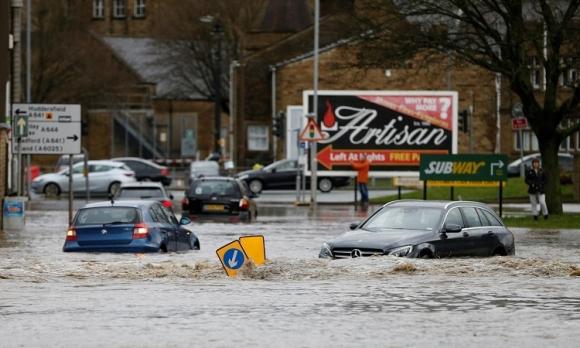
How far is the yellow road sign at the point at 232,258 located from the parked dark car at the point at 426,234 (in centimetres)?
185

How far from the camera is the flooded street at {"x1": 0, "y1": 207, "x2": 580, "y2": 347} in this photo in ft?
47.7

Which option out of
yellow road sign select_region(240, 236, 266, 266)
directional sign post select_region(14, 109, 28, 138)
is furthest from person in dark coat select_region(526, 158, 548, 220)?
yellow road sign select_region(240, 236, 266, 266)

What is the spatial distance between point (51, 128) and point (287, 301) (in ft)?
70.5

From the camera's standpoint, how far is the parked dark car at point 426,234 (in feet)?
75.7

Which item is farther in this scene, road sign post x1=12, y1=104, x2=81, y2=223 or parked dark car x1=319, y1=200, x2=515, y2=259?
road sign post x1=12, y1=104, x2=81, y2=223

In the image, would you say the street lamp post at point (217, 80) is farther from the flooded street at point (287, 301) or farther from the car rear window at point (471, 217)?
the car rear window at point (471, 217)

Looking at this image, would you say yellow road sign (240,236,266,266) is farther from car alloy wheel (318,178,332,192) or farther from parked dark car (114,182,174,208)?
car alloy wheel (318,178,332,192)

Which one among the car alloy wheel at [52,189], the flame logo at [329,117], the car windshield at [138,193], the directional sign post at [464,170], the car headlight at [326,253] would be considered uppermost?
the flame logo at [329,117]

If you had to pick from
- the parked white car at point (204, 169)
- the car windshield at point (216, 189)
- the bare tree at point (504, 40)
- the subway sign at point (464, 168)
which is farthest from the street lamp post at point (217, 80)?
the bare tree at point (504, 40)

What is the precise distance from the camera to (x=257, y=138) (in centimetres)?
10006

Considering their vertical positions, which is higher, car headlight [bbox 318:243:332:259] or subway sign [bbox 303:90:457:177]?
subway sign [bbox 303:90:457:177]

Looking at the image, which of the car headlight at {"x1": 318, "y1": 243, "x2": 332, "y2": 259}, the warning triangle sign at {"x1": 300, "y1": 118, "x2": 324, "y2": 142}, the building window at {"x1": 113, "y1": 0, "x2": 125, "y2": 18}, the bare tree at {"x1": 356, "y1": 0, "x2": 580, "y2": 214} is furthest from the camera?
the building window at {"x1": 113, "y1": 0, "x2": 125, "y2": 18}

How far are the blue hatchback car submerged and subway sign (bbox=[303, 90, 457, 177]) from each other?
28.1 m

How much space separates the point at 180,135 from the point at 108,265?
82896 mm
